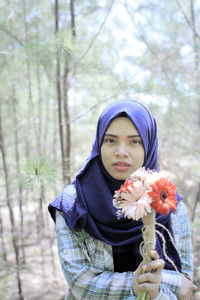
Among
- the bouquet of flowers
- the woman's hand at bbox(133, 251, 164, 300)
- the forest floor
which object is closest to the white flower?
the bouquet of flowers

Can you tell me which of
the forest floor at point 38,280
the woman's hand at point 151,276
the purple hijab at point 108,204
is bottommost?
the forest floor at point 38,280

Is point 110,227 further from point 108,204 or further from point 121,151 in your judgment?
point 121,151

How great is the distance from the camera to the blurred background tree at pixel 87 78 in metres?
1.74

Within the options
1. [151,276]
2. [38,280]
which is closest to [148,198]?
[151,276]

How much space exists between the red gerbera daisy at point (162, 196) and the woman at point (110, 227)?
26cm

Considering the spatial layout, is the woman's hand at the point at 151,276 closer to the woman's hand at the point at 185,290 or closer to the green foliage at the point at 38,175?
the woman's hand at the point at 185,290

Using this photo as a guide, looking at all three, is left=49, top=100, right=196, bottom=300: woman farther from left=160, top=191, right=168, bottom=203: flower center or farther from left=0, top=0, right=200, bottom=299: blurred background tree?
left=0, top=0, right=200, bottom=299: blurred background tree

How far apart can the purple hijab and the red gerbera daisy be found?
0.96ft

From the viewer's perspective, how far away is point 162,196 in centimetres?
65

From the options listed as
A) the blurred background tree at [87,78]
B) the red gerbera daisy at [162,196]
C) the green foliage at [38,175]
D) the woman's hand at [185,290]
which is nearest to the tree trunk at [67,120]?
the blurred background tree at [87,78]

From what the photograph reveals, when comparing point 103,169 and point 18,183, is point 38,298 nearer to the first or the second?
point 18,183

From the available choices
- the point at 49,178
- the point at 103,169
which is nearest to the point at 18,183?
the point at 49,178

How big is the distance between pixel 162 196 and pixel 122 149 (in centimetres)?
28

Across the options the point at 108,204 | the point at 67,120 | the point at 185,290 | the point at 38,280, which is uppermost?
the point at 67,120
